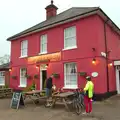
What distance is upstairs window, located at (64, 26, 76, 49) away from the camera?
13.7m

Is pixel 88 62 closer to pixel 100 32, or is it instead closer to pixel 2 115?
pixel 100 32

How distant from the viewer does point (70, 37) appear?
45.6 feet

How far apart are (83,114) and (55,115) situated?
1.36 m

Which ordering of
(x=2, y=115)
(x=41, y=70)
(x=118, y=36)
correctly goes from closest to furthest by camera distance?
(x=2, y=115)
(x=41, y=70)
(x=118, y=36)

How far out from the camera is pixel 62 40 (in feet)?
46.9

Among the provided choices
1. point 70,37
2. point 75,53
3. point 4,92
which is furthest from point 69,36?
point 4,92

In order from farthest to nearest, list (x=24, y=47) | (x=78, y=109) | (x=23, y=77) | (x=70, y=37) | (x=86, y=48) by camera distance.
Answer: (x=24, y=47)
(x=23, y=77)
(x=70, y=37)
(x=86, y=48)
(x=78, y=109)

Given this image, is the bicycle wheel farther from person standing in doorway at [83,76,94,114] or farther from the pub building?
the pub building

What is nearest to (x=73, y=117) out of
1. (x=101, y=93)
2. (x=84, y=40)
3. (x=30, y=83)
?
(x=101, y=93)

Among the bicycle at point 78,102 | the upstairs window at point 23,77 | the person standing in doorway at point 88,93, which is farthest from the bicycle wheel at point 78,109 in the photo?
the upstairs window at point 23,77

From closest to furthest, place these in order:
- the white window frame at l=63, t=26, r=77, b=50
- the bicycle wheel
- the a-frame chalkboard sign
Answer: the bicycle wheel → the a-frame chalkboard sign → the white window frame at l=63, t=26, r=77, b=50

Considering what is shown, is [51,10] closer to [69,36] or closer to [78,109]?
[69,36]

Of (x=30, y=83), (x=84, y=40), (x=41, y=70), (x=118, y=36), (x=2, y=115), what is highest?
(x=118, y=36)

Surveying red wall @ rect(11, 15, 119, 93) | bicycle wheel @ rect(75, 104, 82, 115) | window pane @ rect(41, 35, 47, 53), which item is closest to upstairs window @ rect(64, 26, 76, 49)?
red wall @ rect(11, 15, 119, 93)
